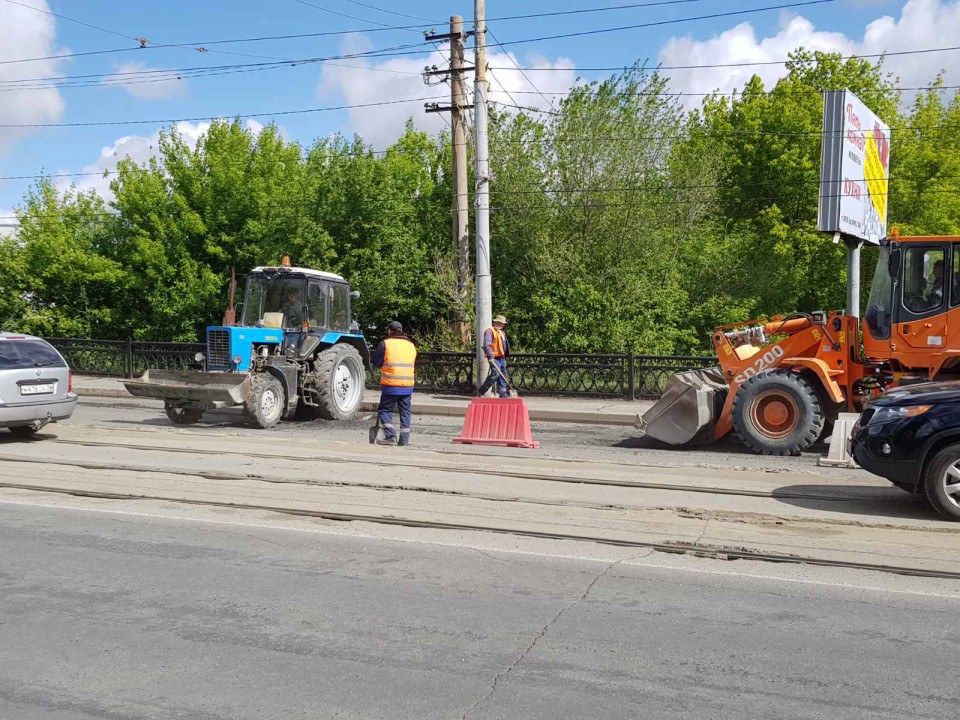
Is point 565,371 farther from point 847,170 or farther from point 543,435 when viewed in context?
point 847,170

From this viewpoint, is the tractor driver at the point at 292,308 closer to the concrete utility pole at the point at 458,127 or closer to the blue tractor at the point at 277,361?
the blue tractor at the point at 277,361

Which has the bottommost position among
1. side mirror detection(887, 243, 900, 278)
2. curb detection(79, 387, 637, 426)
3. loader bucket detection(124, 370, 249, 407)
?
curb detection(79, 387, 637, 426)

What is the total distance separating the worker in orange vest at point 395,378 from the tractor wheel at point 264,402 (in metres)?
2.53

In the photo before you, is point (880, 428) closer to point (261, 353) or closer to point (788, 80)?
point (261, 353)

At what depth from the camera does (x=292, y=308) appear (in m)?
15.5

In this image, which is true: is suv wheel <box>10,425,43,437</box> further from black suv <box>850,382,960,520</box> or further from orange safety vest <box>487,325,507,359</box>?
black suv <box>850,382,960,520</box>

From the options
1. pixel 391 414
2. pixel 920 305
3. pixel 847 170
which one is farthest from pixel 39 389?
pixel 847 170

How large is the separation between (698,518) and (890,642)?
311 cm

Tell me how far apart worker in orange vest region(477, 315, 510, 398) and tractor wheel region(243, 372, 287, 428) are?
4.53 meters

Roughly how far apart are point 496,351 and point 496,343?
0.18m

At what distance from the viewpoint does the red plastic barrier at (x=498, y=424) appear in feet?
42.3

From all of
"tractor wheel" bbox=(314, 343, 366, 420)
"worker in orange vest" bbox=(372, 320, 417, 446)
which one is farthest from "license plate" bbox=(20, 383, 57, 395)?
"worker in orange vest" bbox=(372, 320, 417, 446)

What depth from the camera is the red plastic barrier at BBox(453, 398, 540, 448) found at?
12.9 m

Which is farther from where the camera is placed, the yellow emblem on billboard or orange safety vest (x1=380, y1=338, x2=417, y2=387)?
the yellow emblem on billboard
